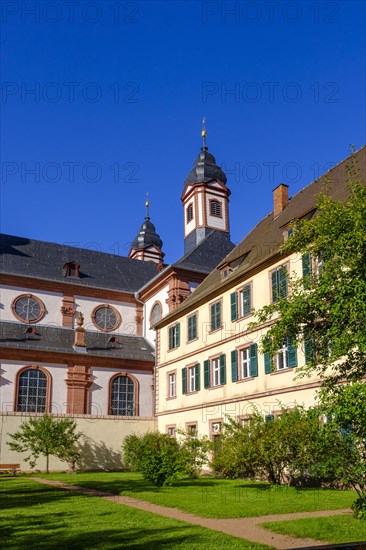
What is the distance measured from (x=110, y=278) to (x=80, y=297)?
3.63 meters

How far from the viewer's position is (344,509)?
1245 centimetres

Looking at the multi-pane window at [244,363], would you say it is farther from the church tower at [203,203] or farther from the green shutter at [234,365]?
the church tower at [203,203]

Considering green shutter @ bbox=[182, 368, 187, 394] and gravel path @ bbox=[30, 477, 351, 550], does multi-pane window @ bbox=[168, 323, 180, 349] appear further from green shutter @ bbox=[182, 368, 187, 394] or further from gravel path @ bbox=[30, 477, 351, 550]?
gravel path @ bbox=[30, 477, 351, 550]

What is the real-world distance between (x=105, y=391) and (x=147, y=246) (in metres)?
37.6

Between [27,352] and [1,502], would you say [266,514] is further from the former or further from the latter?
[27,352]

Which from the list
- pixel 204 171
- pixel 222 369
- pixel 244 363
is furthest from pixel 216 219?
pixel 244 363

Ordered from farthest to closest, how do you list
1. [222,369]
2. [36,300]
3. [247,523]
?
[36,300] → [222,369] → [247,523]

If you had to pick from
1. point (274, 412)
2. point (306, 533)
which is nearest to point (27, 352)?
point (274, 412)

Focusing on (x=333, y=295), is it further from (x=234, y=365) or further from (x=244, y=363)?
(x=234, y=365)

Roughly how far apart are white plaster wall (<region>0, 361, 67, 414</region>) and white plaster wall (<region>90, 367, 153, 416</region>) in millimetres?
1911

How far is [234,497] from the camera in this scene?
15117 mm

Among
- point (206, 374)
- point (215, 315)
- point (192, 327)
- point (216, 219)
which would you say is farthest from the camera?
point (216, 219)

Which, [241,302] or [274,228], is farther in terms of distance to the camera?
[274,228]

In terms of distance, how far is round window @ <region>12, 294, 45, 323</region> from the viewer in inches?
1478
